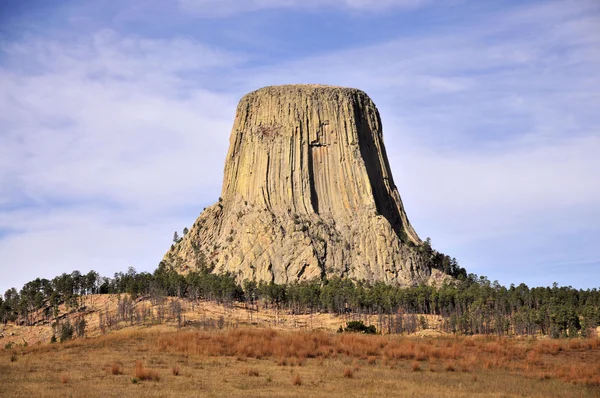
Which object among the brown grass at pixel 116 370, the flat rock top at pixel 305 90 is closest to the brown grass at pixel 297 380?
the brown grass at pixel 116 370

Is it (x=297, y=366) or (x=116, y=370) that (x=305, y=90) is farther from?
(x=116, y=370)

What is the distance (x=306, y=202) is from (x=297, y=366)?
108006mm

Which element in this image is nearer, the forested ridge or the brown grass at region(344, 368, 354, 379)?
the brown grass at region(344, 368, 354, 379)

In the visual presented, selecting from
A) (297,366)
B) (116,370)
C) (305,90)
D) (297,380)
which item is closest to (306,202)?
(305,90)

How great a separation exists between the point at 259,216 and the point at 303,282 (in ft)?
64.9

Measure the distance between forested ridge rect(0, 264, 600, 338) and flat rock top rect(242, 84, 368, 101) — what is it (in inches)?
1739

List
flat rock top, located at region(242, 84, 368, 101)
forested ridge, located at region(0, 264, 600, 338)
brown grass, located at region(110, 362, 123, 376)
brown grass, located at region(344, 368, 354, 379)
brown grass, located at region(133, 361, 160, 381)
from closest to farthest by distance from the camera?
brown grass, located at region(133, 361, 160, 381)
brown grass, located at region(110, 362, 123, 376)
brown grass, located at region(344, 368, 354, 379)
forested ridge, located at region(0, 264, 600, 338)
flat rock top, located at region(242, 84, 368, 101)

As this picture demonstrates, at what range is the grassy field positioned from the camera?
102ft

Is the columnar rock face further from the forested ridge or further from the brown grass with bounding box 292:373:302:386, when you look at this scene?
the brown grass with bounding box 292:373:302:386

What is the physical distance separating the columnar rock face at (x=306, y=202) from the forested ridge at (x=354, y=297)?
6935 millimetres

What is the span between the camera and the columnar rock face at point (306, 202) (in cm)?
13288

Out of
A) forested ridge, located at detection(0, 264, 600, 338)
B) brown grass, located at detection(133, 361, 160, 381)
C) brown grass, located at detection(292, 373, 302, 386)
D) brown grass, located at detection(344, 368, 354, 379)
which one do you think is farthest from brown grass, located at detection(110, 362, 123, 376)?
forested ridge, located at detection(0, 264, 600, 338)

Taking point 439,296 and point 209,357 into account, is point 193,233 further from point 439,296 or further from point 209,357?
point 209,357

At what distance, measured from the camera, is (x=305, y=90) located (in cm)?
15512
